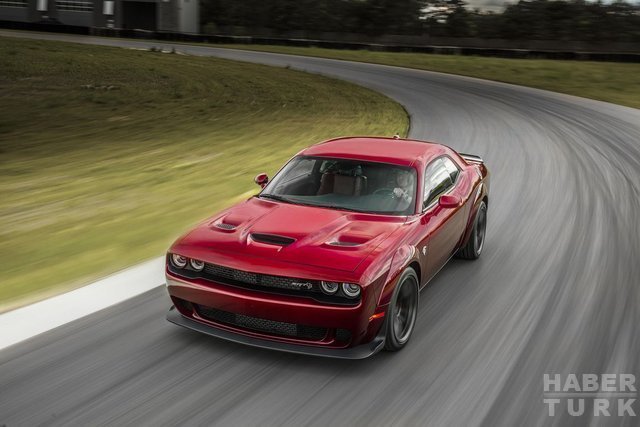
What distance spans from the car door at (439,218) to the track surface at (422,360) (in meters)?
0.43

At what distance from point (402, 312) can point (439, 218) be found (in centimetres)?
117

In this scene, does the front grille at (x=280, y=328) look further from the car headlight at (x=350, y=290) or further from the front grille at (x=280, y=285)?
the car headlight at (x=350, y=290)

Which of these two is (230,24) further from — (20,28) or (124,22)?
(20,28)

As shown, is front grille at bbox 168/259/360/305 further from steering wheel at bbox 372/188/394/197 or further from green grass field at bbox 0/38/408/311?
green grass field at bbox 0/38/408/311

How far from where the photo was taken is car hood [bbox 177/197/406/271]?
5.08 meters

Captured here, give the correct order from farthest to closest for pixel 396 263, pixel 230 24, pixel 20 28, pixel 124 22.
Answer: pixel 230 24 → pixel 124 22 → pixel 20 28 → pixel 396 263

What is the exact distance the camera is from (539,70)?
35.8m

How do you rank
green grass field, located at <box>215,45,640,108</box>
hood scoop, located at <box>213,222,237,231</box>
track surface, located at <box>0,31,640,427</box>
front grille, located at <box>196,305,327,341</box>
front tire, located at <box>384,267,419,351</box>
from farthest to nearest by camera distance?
1. green grass field, located at <box>215,45,640,108</box>
2. hood scoop, located at <box>213,222,237,231</box>
3. front tire, located at <box>384,267,419,351</box>
4. front grille, located at <box>196,305,327,341</box>
5. track surface, located at <box>0,31,640,427</box>

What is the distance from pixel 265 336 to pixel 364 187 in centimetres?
182

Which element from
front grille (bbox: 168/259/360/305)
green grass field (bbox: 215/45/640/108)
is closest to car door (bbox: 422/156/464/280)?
front grille (bbox: 168/259/360/305)

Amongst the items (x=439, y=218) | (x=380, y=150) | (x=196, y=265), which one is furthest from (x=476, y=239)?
(x=196, y=265)

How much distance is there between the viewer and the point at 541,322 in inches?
238

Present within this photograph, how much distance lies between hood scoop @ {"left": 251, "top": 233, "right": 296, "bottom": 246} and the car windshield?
86cm

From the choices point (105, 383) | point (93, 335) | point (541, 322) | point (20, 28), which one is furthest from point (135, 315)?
point (20, 28)
